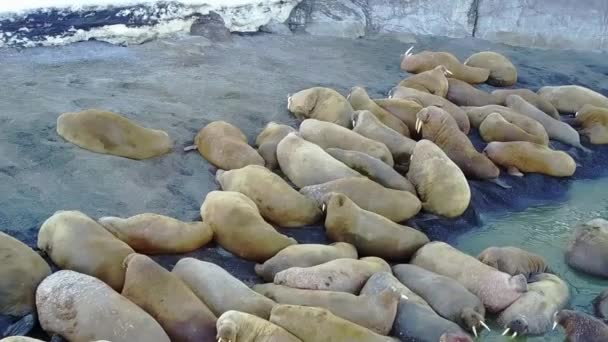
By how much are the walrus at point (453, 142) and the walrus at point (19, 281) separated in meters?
3.23

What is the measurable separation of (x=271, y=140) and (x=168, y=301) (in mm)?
2182

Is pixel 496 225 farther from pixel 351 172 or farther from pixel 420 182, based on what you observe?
pixel 351 172

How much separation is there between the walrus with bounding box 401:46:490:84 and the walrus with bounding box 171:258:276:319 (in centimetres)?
424

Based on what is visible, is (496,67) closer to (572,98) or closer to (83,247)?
(572,98)

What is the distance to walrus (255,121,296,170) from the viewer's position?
532 centimetres

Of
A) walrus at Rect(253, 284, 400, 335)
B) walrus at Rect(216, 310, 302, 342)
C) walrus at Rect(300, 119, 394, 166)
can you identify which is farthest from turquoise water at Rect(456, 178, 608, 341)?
walrus at Rect(216, 310, 302, 342)

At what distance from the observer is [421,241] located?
4.64 m

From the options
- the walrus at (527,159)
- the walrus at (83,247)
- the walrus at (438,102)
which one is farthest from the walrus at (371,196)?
the walrus at (438,102)

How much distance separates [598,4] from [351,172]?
572 centimetres

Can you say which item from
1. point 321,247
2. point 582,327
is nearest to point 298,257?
point 321,247

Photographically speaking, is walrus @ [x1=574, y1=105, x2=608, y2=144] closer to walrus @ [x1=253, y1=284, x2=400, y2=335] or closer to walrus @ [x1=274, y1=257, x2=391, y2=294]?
walrus @ [x1=274, y1=257, x2=391, y2=294]

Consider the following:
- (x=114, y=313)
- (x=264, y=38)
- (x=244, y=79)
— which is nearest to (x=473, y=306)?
(x=114, y=313)

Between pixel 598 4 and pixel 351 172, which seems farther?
pixel 598 4

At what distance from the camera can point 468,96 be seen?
22.7ft
